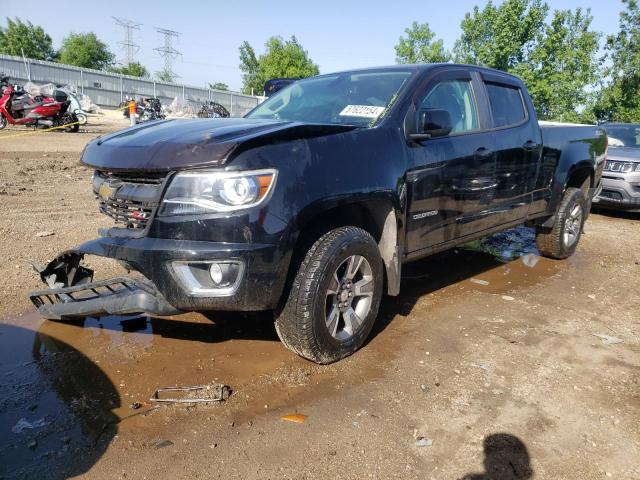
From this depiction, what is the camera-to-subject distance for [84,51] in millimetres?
70125

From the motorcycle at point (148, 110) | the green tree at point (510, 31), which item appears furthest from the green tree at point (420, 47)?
the motorcycle at point (148, 110)

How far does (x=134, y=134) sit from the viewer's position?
10.0 ft

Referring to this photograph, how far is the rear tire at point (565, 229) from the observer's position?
18.5ft

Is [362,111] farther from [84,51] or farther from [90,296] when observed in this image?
[84,51]

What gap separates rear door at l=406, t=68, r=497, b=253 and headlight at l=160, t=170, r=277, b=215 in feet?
4.05

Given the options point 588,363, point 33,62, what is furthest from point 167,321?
point 33,62

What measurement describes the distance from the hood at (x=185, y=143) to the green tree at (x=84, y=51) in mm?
76994

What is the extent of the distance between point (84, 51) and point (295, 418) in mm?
80280

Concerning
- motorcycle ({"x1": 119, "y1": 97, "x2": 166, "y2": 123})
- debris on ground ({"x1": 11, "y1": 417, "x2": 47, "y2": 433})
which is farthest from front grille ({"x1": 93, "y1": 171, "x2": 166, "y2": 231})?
motorcycle ({"x1": 119, "y1": 97, "x2": 166, "y2": 123})

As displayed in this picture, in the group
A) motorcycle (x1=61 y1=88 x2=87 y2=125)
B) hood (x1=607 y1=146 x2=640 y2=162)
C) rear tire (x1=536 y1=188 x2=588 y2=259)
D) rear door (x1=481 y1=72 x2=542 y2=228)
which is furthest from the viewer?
motorcycle (x1=61 y1=88 x2=87 y2=125)

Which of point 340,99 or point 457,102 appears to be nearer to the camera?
point 340,99

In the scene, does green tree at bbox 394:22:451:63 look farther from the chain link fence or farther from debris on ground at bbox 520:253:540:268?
debris on ground at bbox 520:253:540:268

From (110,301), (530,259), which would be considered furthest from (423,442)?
(530,259)

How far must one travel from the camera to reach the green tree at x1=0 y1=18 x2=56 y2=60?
64375 millimetres
